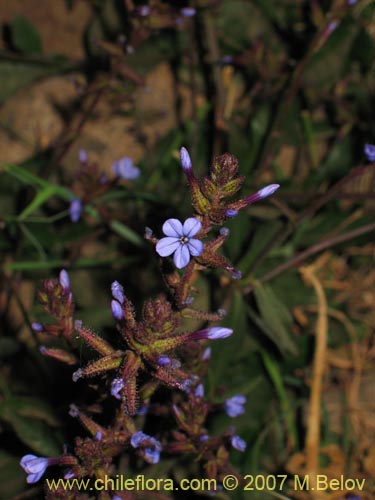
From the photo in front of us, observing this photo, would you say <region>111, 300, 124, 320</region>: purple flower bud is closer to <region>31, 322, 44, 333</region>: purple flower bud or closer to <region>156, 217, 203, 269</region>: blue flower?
<region>156, 217, 203, 269</region>: blue flower

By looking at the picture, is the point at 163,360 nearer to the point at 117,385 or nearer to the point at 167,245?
the point at 117,385

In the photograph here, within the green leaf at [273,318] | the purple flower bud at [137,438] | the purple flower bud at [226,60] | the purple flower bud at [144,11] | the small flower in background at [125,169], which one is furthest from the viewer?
the purple flower bud at [226,60]

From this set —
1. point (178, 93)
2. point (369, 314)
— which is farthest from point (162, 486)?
point (178, 93)

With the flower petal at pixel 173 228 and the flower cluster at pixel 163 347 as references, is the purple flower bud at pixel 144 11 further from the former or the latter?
the flower petal at pixel 173 228

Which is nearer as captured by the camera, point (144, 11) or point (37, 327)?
point (37, 327)

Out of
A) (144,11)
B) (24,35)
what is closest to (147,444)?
(144,11)

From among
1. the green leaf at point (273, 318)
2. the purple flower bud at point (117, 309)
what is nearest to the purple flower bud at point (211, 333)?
the purple flower bud at point (117, 309)
